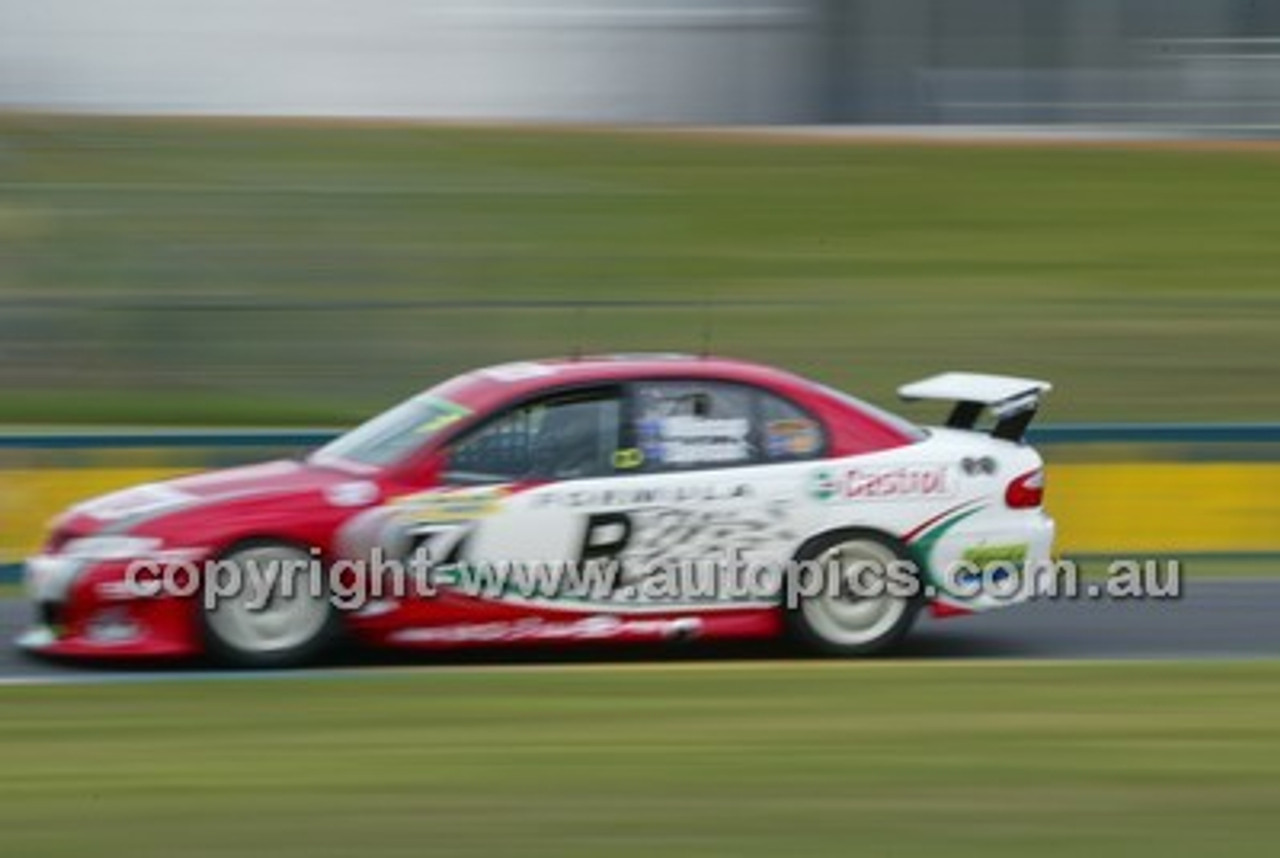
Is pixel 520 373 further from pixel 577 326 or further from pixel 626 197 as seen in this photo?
pixel 626 197

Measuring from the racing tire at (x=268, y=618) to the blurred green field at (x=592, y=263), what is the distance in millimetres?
8220

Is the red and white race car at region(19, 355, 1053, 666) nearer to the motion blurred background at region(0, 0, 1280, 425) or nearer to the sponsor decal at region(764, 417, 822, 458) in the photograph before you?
the sponsor decal at region(764, 417, 822, 458)

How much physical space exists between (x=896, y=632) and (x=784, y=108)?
1013 inches

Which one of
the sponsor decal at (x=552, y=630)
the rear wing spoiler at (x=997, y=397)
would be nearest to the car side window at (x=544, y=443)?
the sponsor decal at (x=552, y=630)

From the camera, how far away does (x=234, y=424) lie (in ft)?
66.0

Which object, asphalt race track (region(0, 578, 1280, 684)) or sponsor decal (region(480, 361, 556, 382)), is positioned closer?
asphalt race track (region(0, 578, 1280, 684))

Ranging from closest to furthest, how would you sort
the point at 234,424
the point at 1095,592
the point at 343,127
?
1. the point at 1095,592
2. the point at 234,424
3. the point at 343,127

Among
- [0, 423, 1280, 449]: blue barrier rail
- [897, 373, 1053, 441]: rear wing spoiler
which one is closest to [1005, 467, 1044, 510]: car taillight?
[897, 373, 1053, 441]: rear wing spoiler

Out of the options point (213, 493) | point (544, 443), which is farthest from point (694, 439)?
point (213, 493)

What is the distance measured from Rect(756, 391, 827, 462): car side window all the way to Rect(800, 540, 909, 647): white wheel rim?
0.43 m

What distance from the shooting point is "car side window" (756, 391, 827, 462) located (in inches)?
451

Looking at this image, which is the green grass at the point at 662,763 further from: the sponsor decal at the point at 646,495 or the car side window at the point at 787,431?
the car side window at the point at 787,431

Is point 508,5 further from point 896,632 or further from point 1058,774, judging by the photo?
point 1058,774

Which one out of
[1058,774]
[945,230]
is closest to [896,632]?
[1058,774]
